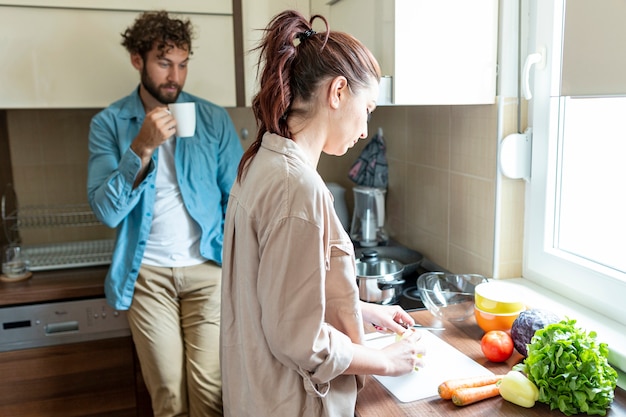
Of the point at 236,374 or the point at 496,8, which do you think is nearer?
the point at 236,374

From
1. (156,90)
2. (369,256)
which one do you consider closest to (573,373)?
(369,256)

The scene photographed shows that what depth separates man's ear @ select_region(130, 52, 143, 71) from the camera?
1877mm

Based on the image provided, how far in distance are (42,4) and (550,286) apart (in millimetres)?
1730

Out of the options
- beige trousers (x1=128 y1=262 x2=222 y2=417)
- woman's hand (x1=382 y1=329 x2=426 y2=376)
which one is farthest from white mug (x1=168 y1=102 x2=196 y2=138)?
woman's hand (x1=382 y1=329 x2=426 y2=376)

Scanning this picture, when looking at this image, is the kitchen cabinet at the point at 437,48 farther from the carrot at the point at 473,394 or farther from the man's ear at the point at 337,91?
the carrot at the point at 473,394

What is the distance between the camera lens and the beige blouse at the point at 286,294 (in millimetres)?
932

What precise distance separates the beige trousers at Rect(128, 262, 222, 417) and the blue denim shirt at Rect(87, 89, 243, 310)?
0.06 metres

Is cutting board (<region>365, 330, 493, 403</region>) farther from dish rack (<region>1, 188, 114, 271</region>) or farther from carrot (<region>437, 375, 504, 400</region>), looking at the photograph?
dish rack (<region>1, 188, 114, 271</region>)

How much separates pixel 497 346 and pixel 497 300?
0.13 meters

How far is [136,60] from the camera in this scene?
1.89 m

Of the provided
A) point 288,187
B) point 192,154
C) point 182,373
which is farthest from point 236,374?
point 192,154

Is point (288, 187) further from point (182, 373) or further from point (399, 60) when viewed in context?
point (182, 373)

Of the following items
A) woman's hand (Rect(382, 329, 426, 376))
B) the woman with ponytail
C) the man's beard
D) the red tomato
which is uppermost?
the man's beard

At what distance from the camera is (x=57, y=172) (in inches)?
91.4
